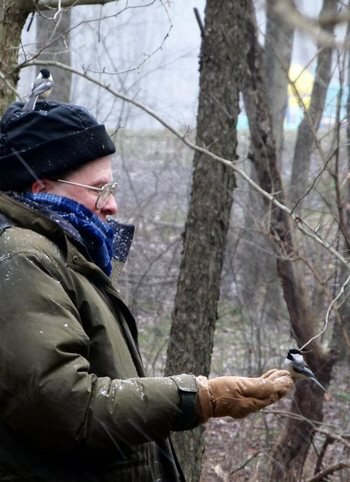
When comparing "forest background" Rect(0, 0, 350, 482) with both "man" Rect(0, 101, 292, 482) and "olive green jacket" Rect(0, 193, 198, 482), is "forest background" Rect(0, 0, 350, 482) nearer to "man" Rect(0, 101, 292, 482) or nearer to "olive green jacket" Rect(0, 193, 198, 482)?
"man" Rect(0, 101, 292, 482)

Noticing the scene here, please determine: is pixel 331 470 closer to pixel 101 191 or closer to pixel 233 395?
pixel 233 395

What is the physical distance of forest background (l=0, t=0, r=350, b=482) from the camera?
516cm

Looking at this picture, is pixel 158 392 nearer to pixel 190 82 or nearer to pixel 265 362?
pixel 265 362

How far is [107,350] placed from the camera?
2418 millimetres

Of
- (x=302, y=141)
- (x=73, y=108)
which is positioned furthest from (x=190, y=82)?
(x=73, y=108)

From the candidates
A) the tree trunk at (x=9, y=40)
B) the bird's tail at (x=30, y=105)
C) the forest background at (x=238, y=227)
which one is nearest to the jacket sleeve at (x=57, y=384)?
the bird's tail at (x=30, y=105)

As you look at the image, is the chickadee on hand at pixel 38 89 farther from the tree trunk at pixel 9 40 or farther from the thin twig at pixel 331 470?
the thin twig at pixel 331 470

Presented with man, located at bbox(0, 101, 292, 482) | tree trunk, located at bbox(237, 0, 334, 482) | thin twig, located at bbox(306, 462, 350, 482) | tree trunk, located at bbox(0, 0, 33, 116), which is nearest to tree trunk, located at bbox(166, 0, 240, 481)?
tree trunk, located at bbox(237, 0, 334, 482)

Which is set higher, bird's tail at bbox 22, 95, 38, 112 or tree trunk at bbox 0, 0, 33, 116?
tree trunk at bbox 0, 0, 33, 116

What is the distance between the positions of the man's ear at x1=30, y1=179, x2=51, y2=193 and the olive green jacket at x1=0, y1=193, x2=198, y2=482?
0.39ft

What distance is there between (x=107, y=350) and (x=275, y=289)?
9220 millimetres

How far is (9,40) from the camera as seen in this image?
4.02 m

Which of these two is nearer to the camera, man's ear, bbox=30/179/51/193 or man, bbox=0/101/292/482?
man, bbox=0/101/292/482

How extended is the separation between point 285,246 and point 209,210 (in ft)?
3.87
